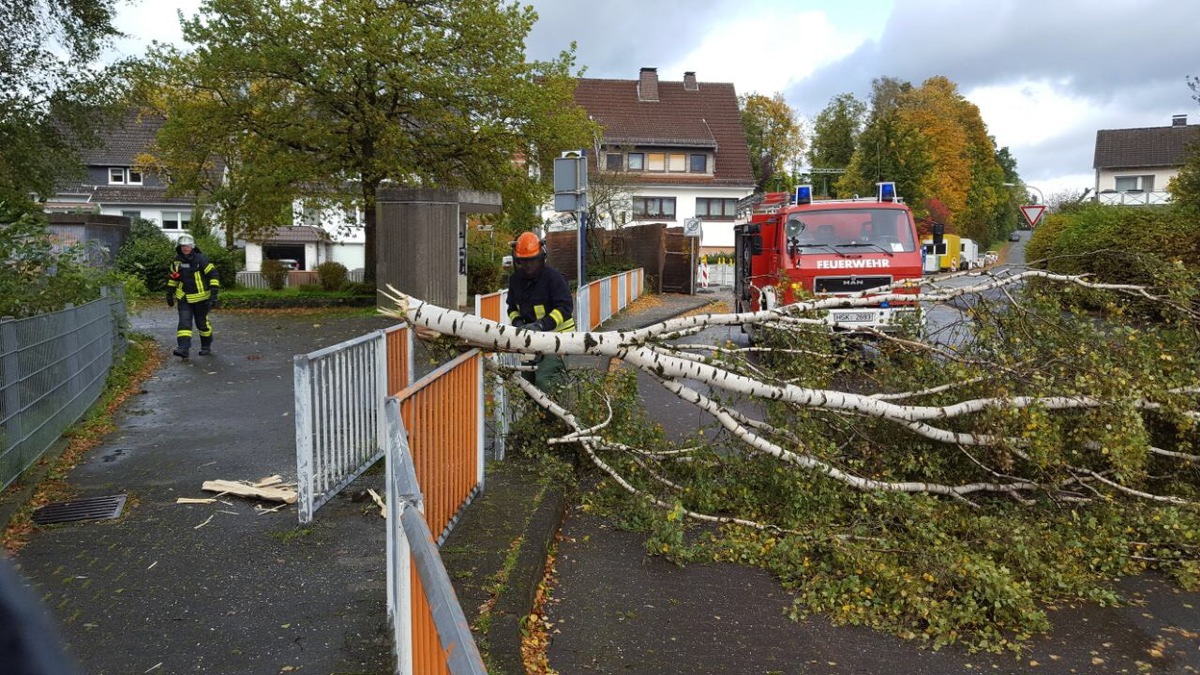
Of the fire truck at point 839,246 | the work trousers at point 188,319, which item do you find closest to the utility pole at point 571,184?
the fire truck at point 839,246

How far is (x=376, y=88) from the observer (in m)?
22.1

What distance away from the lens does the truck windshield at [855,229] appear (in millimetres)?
14398

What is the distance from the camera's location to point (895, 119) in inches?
2069

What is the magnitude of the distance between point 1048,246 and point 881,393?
24.0m

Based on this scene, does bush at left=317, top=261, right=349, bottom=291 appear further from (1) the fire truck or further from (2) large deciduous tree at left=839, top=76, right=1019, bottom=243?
(2) large deciduous tree at left=839, top=76, right=1019, bottom=243

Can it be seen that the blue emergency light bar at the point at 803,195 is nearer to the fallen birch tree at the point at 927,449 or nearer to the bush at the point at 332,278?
the fallen birch tree at the point at 927,449

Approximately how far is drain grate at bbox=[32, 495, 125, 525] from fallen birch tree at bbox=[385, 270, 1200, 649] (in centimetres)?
229

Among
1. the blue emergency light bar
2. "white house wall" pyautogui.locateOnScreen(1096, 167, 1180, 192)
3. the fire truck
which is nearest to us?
the fire truck

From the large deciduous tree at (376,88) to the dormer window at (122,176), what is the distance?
1484 inches

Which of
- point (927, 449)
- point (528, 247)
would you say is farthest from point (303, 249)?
point (927, 449)

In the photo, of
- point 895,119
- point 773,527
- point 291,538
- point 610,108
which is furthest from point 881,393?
point 610,108

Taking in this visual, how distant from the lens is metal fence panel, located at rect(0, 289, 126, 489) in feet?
22.2

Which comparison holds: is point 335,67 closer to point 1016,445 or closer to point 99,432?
point 99,432

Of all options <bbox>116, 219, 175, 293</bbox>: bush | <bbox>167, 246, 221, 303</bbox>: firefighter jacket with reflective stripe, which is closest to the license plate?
<bbox>167, 246, 221, 303</bbox>: firefighter jacket with reflective stripe
